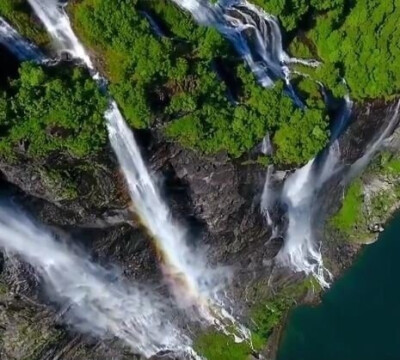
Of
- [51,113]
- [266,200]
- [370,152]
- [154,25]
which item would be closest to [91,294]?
[266,200]

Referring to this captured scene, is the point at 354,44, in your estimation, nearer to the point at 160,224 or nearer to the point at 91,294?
the point at 160,224

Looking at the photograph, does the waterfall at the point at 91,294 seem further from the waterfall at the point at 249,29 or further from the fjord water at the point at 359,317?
the waterfall at the point at 249,29

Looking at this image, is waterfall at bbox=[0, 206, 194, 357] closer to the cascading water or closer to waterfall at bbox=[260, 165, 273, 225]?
the cascading water

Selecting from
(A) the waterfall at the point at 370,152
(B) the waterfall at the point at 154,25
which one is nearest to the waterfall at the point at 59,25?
(B) the waterfall at the point at 154,25

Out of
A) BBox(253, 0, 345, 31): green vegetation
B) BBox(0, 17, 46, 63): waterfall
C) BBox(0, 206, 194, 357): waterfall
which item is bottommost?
BBox(0, 206, 194, 357): waterfall

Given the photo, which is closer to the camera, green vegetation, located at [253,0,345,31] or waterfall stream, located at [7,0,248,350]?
waterfall stream, located at [7,0,248,350]

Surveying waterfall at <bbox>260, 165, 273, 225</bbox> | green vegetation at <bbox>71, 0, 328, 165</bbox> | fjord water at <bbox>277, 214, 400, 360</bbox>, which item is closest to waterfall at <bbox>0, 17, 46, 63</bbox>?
green vegetation at <bbox>71, 0, 328, 165</bbox>
